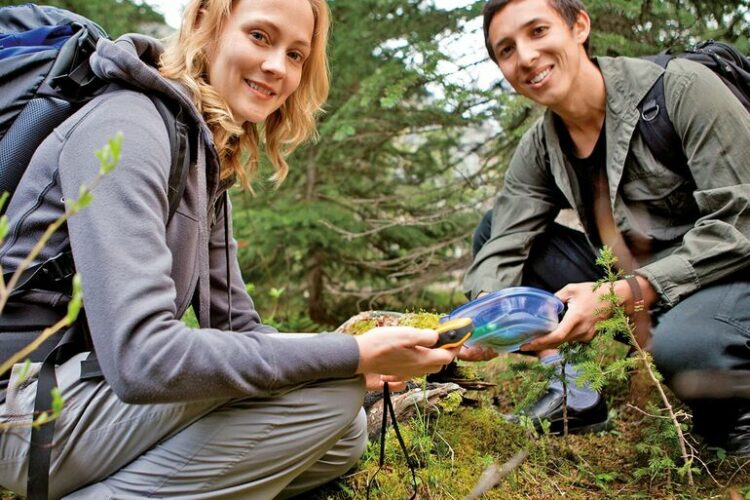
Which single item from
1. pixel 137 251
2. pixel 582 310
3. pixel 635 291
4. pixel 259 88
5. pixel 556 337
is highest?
pixel 259 88

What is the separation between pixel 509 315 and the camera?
2.37m

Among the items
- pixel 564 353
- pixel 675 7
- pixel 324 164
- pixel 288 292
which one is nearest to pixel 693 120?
pixel 564 353

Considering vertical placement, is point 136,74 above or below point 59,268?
above

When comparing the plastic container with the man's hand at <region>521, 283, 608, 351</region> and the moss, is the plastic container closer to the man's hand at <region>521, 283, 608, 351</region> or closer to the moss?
the man's hand at <region>521, 283, 608, 351</region>

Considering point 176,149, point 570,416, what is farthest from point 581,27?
point 176,149

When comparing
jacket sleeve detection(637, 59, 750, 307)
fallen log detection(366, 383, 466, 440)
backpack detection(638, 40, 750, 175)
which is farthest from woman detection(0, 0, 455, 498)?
backpack detection(638, 40, 750, 175)

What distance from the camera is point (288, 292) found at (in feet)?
25.3

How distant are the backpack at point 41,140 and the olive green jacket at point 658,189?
2.12 metres

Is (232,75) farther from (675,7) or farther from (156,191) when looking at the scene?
(675,7)

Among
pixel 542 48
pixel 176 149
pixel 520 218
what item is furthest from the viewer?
pixel 520 218

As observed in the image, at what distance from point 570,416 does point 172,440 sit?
208 centimetres

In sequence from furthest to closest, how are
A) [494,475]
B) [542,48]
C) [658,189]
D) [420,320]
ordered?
[542,48] → [658,189] → [420,320] → [494,475]

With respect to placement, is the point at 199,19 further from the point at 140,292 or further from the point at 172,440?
the point at 172,440

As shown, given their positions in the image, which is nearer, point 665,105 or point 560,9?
point 665,105
